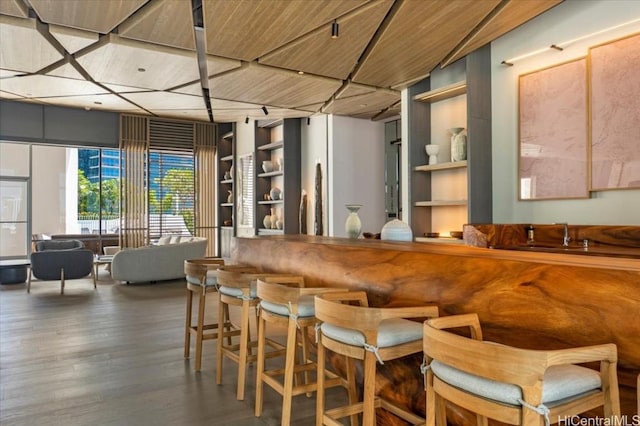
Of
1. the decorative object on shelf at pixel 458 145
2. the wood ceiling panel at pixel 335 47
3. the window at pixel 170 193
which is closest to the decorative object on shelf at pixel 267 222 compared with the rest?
the window at pixel 170 193

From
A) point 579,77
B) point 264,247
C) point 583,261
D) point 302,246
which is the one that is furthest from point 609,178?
point 264,247

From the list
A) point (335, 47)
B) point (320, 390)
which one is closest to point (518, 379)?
point (320, 390)

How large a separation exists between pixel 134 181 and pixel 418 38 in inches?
309

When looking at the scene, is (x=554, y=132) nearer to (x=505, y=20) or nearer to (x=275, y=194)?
(x=505, y=20)

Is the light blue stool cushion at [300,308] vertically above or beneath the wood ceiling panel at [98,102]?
beneath

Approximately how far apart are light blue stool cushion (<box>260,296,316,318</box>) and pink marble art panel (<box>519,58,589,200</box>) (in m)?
3.21

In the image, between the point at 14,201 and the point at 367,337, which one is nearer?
the point at 367,337

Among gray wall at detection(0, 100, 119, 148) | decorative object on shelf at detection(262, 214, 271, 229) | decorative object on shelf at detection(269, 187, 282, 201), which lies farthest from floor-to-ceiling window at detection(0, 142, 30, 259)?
decorative object on shelf at detection(269, 187, 282, 201)

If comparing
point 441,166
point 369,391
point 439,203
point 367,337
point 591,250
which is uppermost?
point 441,166

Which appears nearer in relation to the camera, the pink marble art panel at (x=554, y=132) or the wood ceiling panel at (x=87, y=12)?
the wood ceiling panel at (x=87, y=12)

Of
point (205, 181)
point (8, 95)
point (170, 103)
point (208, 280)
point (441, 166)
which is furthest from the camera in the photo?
point (205, 181)

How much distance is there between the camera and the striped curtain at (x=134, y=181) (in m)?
9.93

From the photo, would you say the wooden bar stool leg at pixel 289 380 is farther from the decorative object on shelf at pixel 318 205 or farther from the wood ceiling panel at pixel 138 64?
the decorative object on shelf at pixel 318 205

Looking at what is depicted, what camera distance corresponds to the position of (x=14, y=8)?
4.25 meters
